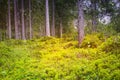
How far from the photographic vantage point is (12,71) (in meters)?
9.19

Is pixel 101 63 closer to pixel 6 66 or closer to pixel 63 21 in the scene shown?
pixel 6 66

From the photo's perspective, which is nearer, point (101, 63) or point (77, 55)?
point (101, 63)

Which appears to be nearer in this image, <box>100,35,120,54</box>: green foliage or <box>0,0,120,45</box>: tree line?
<box>100,35,120,54</box>: green foliage

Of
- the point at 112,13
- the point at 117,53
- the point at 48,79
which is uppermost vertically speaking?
the point at 112,13

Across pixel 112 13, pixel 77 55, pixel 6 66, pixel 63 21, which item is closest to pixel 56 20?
pixel 63 21

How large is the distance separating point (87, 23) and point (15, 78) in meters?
41.4

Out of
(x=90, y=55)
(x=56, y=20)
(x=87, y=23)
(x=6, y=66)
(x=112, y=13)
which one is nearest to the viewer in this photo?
(x=6, y=66)

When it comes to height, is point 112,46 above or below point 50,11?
below

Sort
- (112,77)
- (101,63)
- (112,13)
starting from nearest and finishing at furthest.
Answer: (112,77)
(101,63)
(112,13)

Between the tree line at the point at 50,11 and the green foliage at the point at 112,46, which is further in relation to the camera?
the tree line at the point at 50,11

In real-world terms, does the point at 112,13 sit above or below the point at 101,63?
above

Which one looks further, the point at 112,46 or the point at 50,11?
the point at 50,11

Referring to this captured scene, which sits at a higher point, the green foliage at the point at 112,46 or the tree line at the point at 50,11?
the tree line at the point at 50,11

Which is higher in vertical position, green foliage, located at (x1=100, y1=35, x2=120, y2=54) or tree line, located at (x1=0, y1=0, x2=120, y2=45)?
tree line, located at (x1=0, y1=0, x2=120, y2=45)
